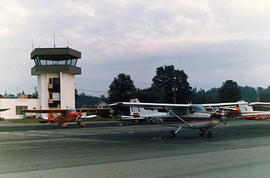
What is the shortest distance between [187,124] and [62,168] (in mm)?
12343

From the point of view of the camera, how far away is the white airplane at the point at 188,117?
61.9 feet

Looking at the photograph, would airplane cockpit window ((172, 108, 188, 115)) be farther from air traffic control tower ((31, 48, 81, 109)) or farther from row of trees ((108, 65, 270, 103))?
air traffic control tower ((31, 48, 81, 109))

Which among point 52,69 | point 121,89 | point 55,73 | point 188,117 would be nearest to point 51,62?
point 52,69

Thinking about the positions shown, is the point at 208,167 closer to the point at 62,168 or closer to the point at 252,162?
the point at 252,162

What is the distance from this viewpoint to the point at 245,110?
36.1 meters

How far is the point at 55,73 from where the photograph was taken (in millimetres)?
71625

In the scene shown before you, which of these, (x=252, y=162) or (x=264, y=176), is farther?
(x=252, y=162)

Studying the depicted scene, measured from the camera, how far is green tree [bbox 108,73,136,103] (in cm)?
7731

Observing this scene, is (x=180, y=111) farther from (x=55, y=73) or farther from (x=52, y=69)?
(x=55, y=73)

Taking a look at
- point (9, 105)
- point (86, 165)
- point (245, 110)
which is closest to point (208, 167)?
point (86, 165)

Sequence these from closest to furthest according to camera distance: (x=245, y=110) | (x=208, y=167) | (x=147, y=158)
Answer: (x=208, y=167) < (x=147, y=158) < (x=245, y=110)

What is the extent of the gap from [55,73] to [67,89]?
16.1 ft

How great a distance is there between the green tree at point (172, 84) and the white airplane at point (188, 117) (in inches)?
2305

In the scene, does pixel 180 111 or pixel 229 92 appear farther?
pixel 229 92
